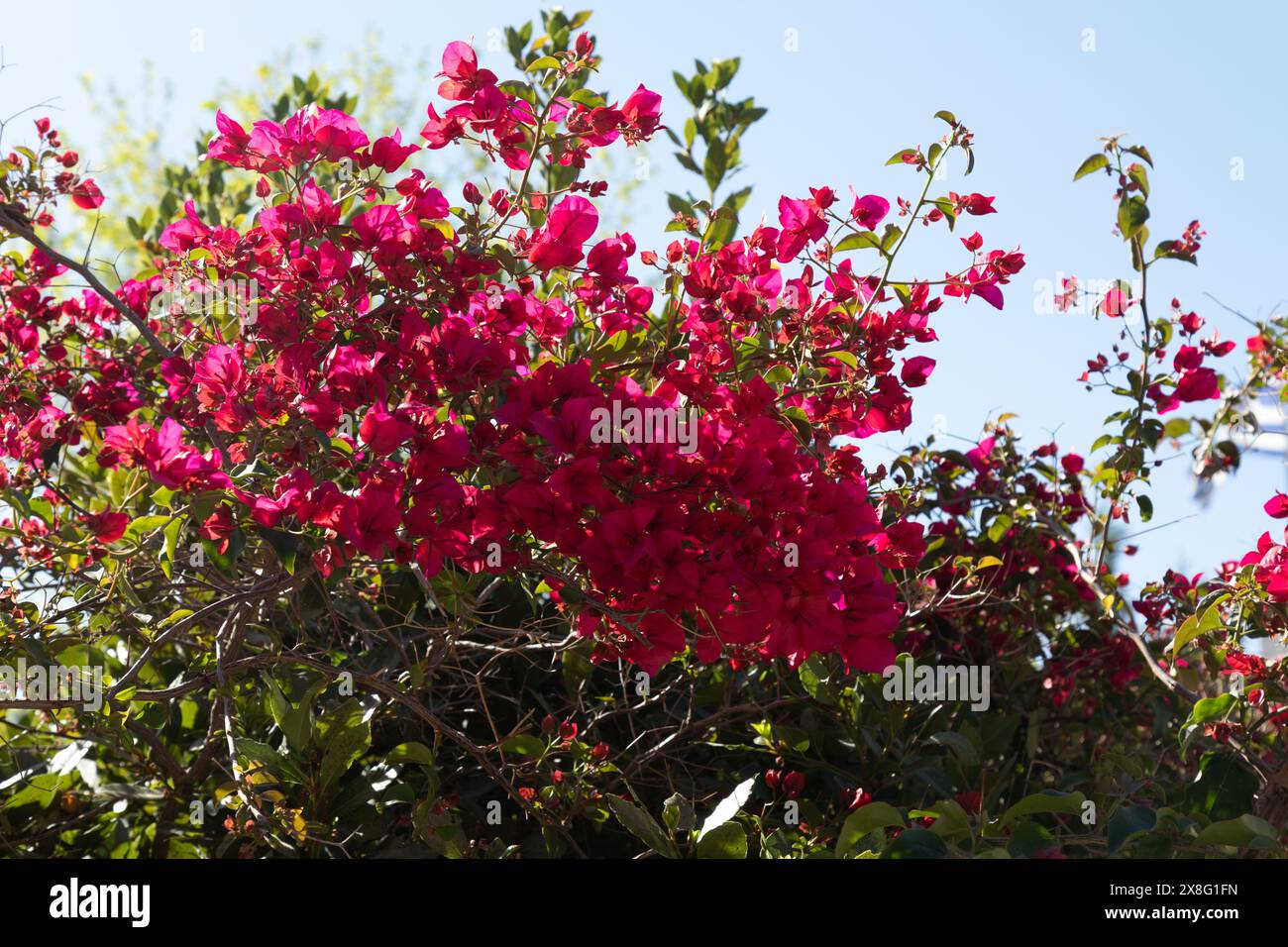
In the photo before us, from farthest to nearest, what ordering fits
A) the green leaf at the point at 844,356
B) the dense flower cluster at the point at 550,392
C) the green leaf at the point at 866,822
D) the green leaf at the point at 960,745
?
the green leaf at the point at 960,745 < the green leaf at the point at 844,356 < the green leaf at the point at 866,822 < the dense flower cluster at the point at 550,392

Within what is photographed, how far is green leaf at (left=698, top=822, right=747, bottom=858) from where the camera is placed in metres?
1.76

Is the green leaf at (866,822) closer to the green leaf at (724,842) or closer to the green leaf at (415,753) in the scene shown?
the green leaf at (724,842)

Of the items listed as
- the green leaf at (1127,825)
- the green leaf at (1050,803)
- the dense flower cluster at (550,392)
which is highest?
the dense flower cluster at (550,392)

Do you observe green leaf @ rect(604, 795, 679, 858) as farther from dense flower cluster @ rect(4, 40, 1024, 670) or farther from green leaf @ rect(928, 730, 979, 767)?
green leaf @ rect(928, 730, 979, 767)

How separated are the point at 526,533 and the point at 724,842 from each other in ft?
1.92

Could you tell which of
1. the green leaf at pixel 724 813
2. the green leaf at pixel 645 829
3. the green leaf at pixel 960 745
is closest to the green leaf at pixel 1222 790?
the green leaf at pixel 960 745

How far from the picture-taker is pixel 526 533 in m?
1.92

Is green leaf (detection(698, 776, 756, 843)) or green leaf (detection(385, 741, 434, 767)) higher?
green leaf (detection(385, 741, 434, 767))

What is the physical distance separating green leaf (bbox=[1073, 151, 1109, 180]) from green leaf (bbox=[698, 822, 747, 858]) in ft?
5.02

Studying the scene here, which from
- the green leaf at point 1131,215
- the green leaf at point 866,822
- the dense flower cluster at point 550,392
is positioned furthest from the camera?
the green leaf at point 1131,215

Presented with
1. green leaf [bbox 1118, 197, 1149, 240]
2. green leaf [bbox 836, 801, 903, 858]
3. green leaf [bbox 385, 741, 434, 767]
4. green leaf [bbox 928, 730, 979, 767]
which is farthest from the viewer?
green leaf [bbox 1118, 197, 1149, 240]

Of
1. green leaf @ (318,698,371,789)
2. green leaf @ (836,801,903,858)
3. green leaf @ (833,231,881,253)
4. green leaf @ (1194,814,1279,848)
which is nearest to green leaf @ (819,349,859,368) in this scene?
green leaf @ (833,231,881,253)

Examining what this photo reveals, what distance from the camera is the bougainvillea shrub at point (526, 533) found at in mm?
1658

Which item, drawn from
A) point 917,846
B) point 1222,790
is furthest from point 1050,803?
point 1222,790
